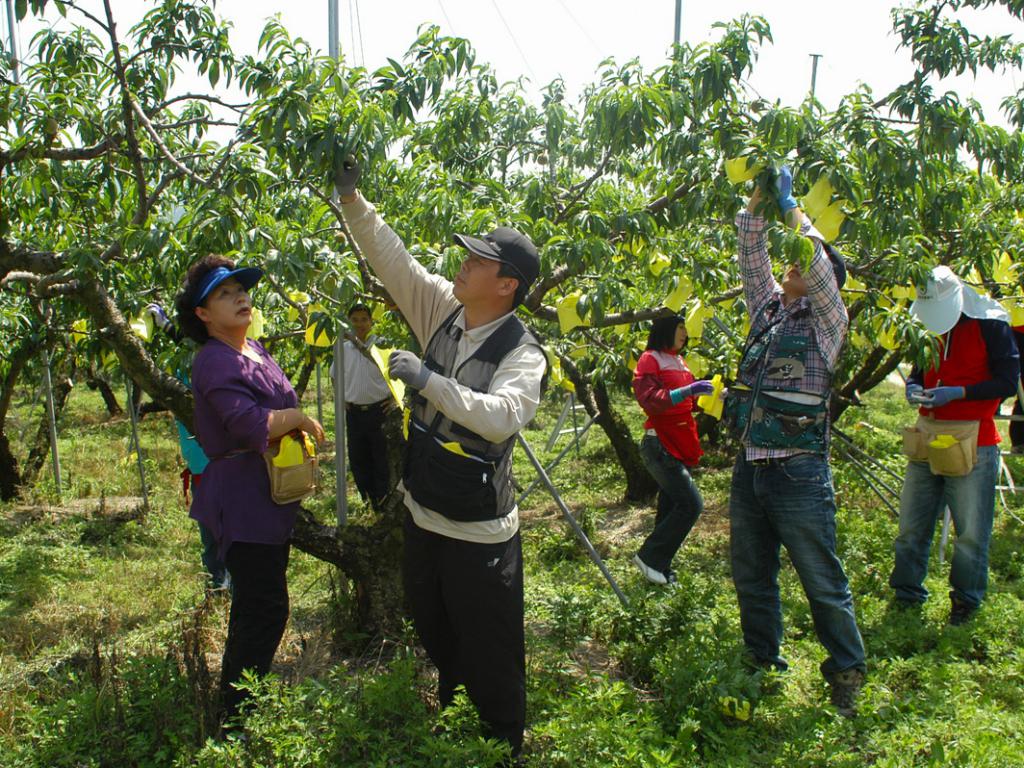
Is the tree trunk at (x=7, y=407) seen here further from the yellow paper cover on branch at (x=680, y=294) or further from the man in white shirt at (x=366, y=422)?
the yellow paper cover on branch at (x=680, y=294)

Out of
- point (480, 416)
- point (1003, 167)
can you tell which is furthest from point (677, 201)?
point (480, 416)

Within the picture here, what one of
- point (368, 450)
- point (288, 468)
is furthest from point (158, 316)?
point (368, 450)

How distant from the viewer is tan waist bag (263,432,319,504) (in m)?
2.77

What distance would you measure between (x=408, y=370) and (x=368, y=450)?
3.95 m

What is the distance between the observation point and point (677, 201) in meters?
3.35

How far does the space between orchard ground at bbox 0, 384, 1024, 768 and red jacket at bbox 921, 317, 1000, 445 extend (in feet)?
2.97

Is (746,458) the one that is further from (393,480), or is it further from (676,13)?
(676,13)

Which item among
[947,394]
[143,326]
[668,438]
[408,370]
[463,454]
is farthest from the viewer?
[668,438]

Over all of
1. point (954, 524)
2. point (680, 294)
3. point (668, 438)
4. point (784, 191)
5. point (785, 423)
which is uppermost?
point (784, 191)

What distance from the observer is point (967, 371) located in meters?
3.93

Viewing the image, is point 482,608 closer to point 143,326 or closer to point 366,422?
point 143,326

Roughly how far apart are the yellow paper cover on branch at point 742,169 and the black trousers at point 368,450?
148 inches

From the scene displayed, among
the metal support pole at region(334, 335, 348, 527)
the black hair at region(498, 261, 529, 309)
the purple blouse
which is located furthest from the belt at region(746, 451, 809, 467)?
the purple blouse

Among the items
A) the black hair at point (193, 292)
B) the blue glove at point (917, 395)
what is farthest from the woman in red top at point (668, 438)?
the black hair at point (193, 292)
